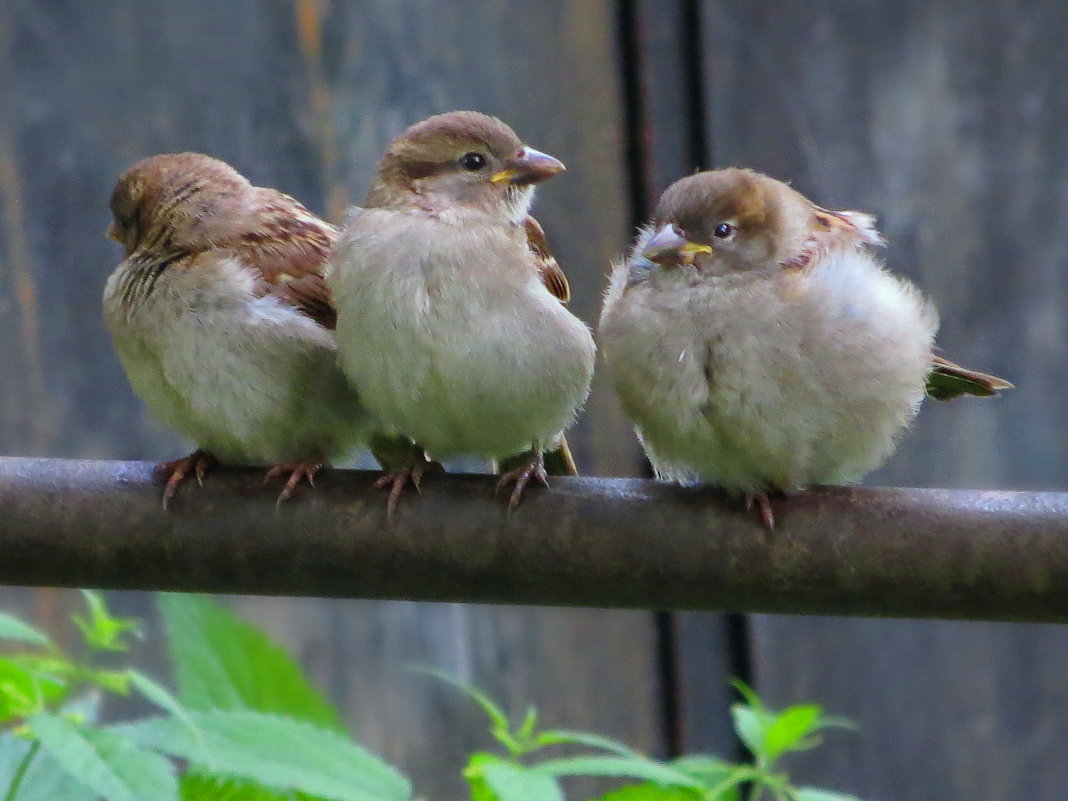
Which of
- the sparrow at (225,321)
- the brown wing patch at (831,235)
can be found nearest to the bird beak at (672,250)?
the brown wing patch at (831,235)

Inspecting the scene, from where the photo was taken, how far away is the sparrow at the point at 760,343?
1.86m

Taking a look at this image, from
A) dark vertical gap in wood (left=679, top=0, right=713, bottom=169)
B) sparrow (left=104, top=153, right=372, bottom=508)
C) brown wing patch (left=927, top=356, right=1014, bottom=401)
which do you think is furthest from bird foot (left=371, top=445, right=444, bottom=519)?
dark vertical gap in wood (left=679, top=0, right=713, bottom=169)

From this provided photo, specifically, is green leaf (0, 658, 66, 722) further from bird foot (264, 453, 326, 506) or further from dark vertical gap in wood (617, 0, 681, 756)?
dark vertical gap in wood (617, 0, 681, 756)

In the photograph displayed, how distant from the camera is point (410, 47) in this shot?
132 inches

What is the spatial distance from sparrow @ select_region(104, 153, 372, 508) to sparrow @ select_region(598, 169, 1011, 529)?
1.59ft

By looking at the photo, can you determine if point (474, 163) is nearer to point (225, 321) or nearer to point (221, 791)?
point (225, 321)

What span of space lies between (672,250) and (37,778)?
1063mm

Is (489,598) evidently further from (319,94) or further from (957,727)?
(957,727)

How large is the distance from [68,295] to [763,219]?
76.5 inches

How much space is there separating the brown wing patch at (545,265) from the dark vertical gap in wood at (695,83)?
123cm

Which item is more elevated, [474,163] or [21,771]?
[474,163]

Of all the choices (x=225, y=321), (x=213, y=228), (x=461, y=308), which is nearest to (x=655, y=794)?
(x=461, y=308)

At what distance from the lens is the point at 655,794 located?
1.67 metres

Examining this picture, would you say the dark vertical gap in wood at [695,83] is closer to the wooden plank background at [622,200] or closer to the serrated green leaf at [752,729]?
the wooden plank background at [622,200]
